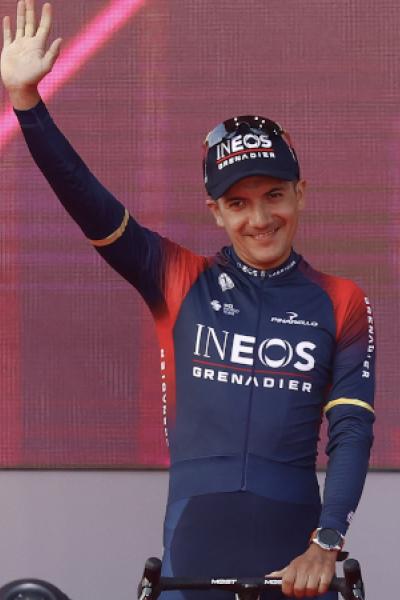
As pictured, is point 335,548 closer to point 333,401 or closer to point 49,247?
point 333,401

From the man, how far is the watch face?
15 mm

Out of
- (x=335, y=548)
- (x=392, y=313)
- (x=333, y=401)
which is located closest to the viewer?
(x=335, y=548)

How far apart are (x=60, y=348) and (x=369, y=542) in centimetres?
102

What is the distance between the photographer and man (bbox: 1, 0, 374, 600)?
210 cm

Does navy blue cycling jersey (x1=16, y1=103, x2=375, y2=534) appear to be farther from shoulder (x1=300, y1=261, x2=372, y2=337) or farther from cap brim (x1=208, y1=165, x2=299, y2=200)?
cap brim (x1=208, y1=165, x2=299, y2=200)

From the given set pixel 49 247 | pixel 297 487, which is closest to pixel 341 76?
pixel 49 247

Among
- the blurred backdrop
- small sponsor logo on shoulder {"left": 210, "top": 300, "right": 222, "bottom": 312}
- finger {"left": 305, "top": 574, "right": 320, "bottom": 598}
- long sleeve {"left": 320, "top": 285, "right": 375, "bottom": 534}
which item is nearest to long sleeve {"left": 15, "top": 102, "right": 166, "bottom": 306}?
small sponsor logo on shoulder {"left": 210, "top": 300, "right": 222, "bottom": 312}

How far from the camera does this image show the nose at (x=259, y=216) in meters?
2.18

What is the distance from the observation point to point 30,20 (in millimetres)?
2162

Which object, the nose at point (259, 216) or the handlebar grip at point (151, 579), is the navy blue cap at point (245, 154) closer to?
the nose at point (259, 216)

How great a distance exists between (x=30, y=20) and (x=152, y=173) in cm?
126

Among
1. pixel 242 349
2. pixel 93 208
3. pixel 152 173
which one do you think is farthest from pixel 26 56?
pixel 152 173

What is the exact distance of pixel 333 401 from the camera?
7.03 ft

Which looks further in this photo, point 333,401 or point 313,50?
point 313,50
